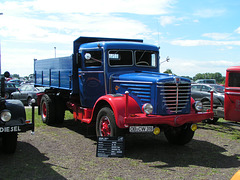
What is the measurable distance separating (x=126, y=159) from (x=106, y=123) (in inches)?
40.3

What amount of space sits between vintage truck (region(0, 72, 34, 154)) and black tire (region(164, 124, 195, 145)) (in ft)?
10.9

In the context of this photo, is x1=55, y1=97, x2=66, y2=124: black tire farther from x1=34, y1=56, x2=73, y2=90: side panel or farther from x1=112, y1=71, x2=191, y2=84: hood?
x1=112, y1=71, x2=191, y2=84: hood

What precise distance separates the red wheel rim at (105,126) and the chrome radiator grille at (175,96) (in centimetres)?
137

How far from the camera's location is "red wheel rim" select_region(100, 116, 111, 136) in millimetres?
6609

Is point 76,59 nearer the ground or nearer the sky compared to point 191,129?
nearer the sky

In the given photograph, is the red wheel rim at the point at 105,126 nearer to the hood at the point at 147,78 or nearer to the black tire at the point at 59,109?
the hood at the point at 147,78

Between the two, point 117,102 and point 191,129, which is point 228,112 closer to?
point 191,129

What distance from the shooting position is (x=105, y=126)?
263 inches

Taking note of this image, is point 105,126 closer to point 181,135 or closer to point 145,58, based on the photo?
point 181,135

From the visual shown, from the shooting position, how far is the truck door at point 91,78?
7512 mm

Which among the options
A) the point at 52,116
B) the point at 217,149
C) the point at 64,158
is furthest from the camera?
the point at 52,116

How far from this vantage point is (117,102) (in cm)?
630

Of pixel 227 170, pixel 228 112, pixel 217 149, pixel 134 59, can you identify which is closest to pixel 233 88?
pixel 228 112

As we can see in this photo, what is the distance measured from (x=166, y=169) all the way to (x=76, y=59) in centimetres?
400
